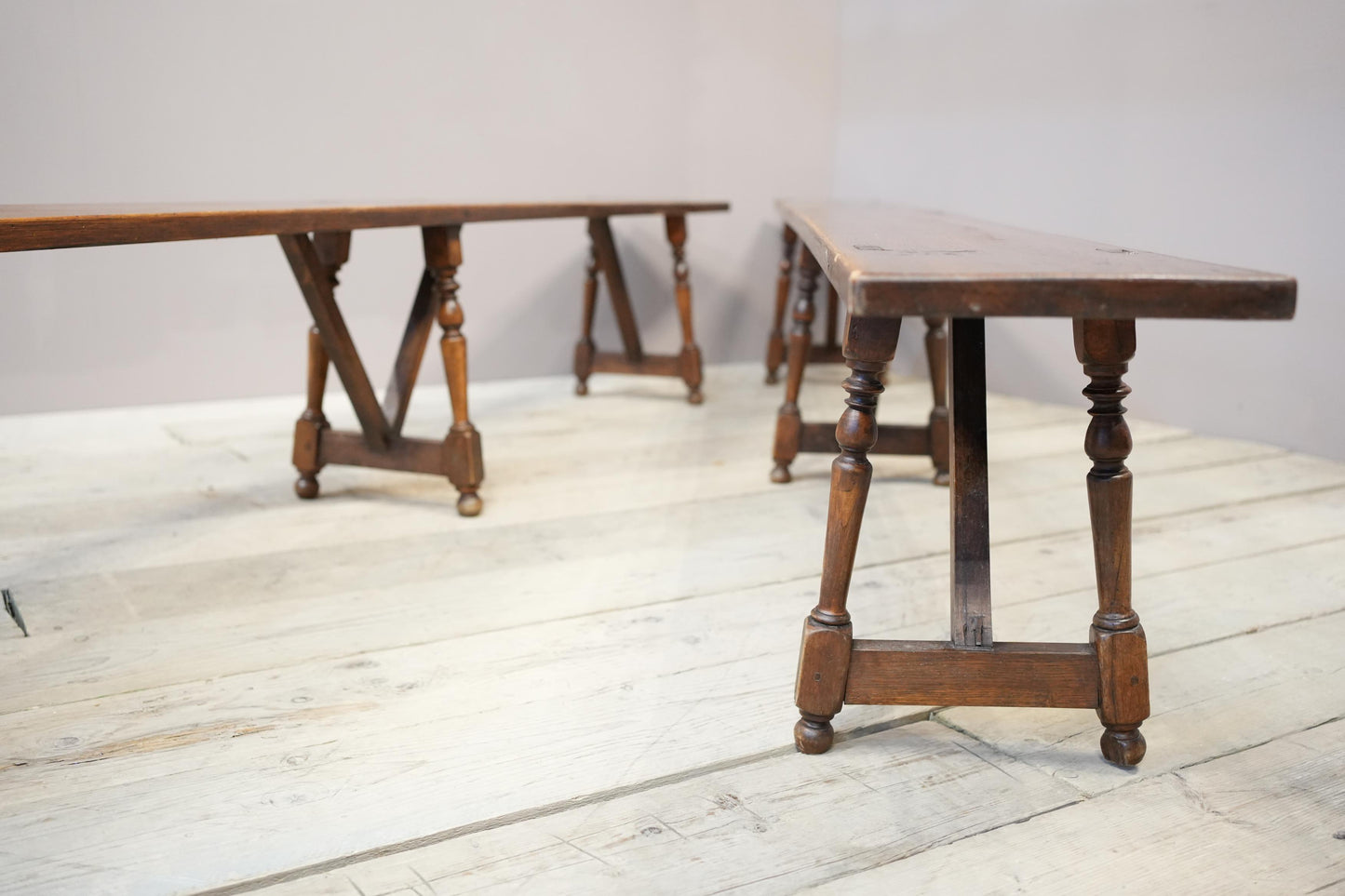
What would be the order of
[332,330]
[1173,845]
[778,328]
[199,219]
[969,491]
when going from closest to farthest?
[1173,845] < [969,491] < [199,219] < [332,330] < [778,328]

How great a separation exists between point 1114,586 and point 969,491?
223 millimetres

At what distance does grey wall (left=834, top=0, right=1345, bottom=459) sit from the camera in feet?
8.86

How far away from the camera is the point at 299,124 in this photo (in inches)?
128

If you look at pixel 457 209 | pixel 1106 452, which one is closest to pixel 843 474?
pixel 1106 452

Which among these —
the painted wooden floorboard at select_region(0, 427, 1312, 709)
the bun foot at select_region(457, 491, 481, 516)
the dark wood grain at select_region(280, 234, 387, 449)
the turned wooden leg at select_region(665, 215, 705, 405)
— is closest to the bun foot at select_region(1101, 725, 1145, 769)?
the painted wooden floorboard at select_region(0, 427, 1312, 709)

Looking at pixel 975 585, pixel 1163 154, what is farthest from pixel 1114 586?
pixel 1163 154

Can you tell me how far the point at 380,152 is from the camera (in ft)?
11.1

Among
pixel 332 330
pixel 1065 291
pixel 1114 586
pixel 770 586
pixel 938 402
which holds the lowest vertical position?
pixel 770 586

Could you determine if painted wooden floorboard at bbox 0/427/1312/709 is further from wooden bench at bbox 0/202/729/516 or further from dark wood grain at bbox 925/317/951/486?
wooden bench at bbox 0/202/729/516

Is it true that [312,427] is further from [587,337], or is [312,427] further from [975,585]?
[975,585]

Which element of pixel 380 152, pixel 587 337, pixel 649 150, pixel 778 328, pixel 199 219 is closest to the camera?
pixel 199 219

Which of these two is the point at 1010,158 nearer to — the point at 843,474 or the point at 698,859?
the point at 843,474

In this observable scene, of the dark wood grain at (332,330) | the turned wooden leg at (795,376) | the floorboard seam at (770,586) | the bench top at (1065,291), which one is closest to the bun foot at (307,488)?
the dark wood grain at (332,330)

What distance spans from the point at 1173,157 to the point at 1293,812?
89.3 inches
